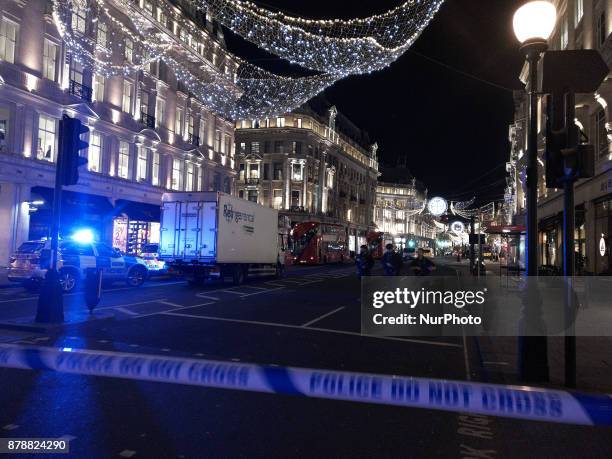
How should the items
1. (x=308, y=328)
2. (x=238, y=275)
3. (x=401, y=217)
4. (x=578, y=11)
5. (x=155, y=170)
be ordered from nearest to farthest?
(x=308, y=328)
(x=238, y=275)
(x=578, y=11)
(x=155, y=170)
(x=401, y=217)

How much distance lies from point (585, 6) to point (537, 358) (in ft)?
67.5

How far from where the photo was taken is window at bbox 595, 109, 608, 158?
1961 cm

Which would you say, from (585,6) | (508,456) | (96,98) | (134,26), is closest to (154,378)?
(508,456)

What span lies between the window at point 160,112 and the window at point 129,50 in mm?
4404

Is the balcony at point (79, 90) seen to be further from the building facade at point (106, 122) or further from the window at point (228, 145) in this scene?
the window at point (228, 145)

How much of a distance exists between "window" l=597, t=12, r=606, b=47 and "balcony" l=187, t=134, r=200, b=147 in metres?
29.1

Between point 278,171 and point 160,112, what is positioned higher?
point 278,171

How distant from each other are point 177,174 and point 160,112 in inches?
189

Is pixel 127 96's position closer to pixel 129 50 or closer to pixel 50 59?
pixel 129 50

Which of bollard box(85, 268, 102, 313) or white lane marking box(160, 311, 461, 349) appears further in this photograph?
bollard box(85, 268, 102, 313)

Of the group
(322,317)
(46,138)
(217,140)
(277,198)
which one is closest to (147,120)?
(46,138)

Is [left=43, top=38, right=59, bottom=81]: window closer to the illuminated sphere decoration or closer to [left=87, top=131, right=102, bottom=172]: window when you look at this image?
[left=87, top=131, right=102, bottom=172]: window

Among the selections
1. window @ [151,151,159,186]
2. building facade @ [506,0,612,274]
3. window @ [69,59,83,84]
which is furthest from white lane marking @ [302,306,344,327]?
window @ [151,151,159,186]

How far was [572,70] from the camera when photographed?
596cm
